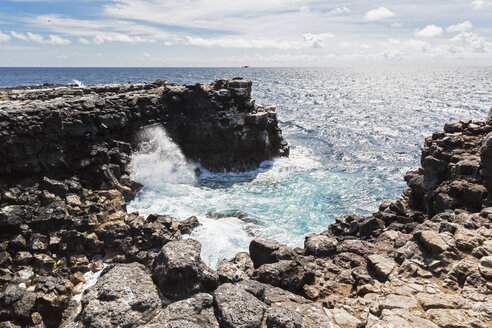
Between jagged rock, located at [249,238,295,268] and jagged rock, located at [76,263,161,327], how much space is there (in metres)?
6.57

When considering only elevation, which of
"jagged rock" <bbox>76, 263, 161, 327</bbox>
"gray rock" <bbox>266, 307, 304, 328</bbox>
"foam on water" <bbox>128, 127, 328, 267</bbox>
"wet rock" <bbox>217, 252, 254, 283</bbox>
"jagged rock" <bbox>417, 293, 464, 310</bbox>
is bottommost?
"foam on water" <bbox>128, 127, 328, 267</bbox>

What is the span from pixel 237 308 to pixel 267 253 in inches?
244

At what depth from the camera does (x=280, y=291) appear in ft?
39.1

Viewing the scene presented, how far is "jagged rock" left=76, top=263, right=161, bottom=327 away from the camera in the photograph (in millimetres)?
8281

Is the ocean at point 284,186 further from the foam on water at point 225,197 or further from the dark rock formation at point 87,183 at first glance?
the dark rock formation at point 87,183

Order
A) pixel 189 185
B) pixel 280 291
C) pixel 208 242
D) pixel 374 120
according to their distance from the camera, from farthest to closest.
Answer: pixel 374 120, pixel 189 185, pixel 208 242, pixel 280 291

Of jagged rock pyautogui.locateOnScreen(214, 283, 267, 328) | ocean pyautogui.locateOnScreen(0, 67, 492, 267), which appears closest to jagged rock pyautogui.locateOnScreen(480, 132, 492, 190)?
ocean pyautogui.locateOnScreen(0, 67, 492, 267)

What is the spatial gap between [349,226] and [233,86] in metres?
28.0

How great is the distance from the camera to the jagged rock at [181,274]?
9898 mm

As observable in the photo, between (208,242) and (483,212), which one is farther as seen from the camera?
(208,242)

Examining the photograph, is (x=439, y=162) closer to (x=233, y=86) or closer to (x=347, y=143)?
(x=233, y=86)

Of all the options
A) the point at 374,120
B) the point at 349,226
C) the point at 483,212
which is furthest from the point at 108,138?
the point at 374,120

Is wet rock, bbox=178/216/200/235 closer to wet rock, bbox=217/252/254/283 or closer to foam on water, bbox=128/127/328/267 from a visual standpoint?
foam on water, bbox=128/127/328/267

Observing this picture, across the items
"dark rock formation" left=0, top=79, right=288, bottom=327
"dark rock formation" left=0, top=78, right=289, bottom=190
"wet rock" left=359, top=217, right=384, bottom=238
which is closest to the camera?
"dark rock formation" left=0, top=79, right=288, bottom=327
